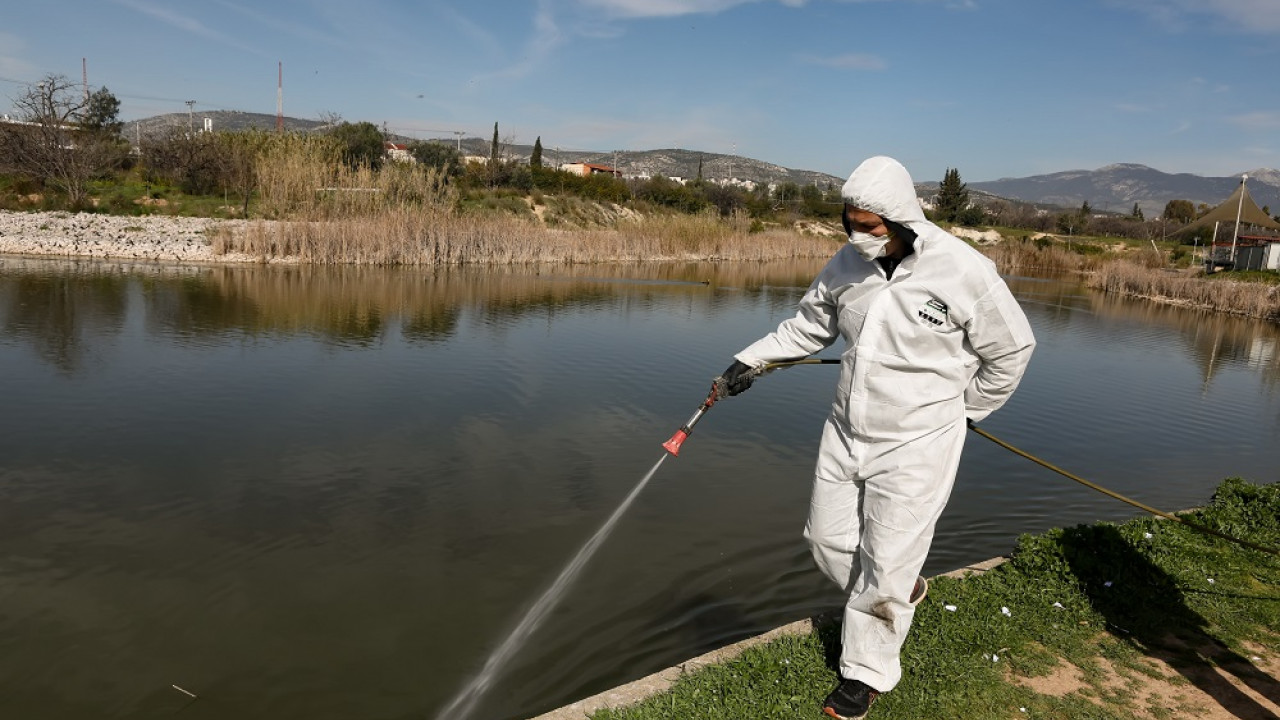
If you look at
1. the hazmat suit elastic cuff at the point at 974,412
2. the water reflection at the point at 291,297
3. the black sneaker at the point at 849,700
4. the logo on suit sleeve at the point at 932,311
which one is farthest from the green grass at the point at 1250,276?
the black sneaker at the point at 849,700

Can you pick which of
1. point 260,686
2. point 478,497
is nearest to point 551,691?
point 260,686

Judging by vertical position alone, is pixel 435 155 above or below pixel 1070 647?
above

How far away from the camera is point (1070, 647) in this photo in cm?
448

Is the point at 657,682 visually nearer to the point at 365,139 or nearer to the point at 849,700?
the point at 849,700

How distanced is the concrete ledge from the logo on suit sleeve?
6.60 feet

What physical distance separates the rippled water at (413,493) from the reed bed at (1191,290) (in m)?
16.6

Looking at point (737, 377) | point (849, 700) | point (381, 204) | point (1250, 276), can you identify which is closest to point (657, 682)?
point (849, 700)

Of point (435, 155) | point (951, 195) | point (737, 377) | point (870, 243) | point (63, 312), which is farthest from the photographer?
point (951, 195)

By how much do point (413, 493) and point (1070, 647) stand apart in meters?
5.43

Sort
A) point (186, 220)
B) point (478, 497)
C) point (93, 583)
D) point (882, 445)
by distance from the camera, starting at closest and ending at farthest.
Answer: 1. point (882, 445)
2. point (93, 583)
3. point (478, 497)
4. point (186, 220)

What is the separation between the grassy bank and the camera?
152 inches

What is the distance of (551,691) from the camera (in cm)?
458

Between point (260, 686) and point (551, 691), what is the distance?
1636 millimetres

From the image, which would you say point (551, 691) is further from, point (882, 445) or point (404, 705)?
point (882, 445)
